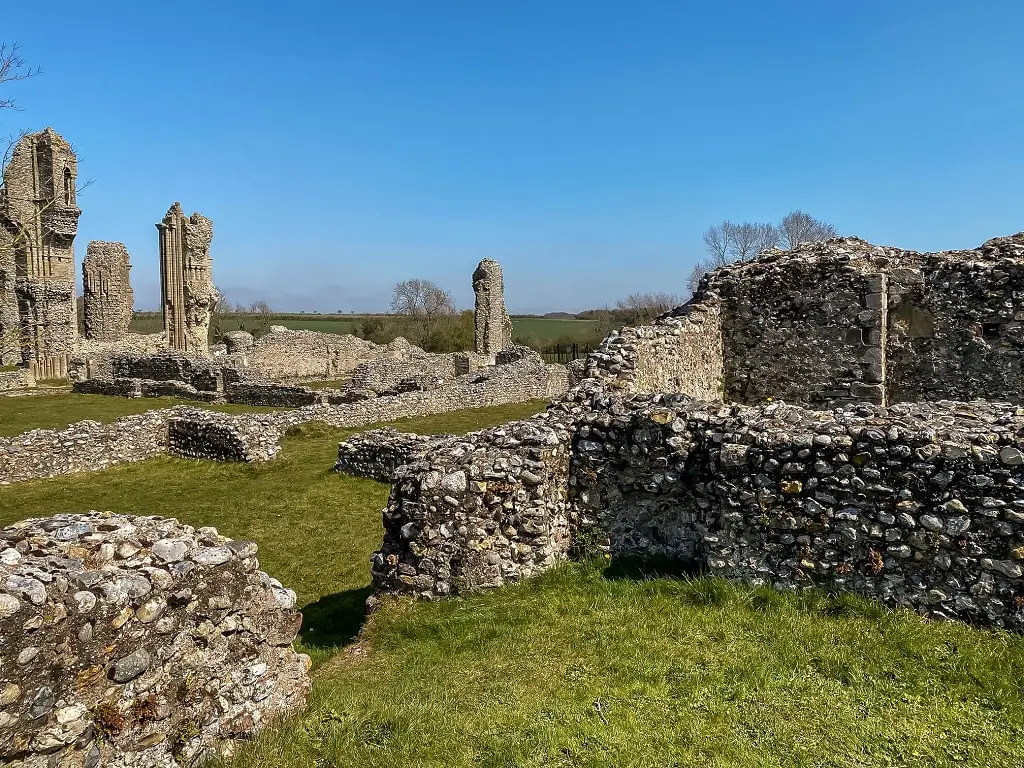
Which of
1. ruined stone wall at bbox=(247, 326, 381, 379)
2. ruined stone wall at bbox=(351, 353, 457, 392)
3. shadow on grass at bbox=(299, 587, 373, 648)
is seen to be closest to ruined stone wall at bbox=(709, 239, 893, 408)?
shadow on grass at bbox=(299, 587, 373, 648)

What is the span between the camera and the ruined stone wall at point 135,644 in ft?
11.3

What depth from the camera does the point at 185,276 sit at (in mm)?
44094

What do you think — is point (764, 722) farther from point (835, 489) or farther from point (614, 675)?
point (835, 489)

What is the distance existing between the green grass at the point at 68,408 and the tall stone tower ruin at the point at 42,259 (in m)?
7.32

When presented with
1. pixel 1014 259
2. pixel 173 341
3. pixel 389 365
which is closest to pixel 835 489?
pixel 1014 259

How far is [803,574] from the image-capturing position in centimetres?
596

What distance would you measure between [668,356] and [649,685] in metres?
6.53

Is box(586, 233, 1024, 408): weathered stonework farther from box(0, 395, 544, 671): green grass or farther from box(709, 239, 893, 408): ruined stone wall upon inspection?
box(0, 395, 544, 671): green grass

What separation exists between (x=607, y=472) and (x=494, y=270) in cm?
4199

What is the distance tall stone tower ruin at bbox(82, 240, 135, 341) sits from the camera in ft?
156

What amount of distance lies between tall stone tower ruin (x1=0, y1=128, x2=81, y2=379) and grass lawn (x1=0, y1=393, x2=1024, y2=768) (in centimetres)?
3973

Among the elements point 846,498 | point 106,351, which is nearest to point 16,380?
point 106,351

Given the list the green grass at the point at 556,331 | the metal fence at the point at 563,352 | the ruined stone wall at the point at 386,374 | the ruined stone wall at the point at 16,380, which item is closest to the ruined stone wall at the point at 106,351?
the ruined stone wall at the point at 16,380

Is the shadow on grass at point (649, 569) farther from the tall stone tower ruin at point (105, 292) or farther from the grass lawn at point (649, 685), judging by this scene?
the tall stone tower ruin at point (105, 292)
